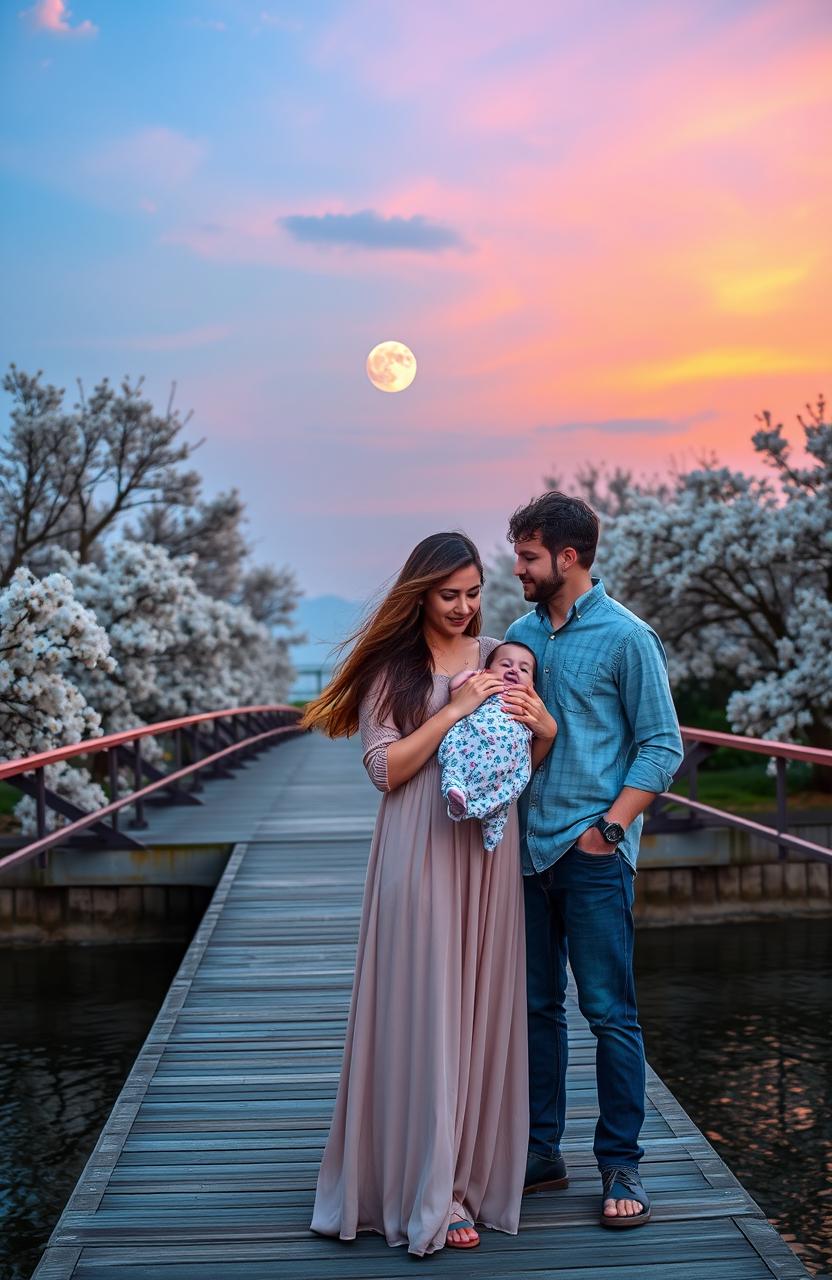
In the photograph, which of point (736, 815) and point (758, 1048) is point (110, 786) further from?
point (758, 1048)

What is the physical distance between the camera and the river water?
18.4ft

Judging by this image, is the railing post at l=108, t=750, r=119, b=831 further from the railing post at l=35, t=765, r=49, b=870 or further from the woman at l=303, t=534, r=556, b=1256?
the woman at l=303, t=534, r=556, b=1256

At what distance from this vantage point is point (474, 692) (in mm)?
3346

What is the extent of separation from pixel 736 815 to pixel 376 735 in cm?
577

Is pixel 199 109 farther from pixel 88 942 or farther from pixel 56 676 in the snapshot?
pixel 88 942

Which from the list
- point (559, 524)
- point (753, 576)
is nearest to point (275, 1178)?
point (559, 524)

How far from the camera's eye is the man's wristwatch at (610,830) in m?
3.42

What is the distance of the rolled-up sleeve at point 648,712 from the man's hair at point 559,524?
0.85ft

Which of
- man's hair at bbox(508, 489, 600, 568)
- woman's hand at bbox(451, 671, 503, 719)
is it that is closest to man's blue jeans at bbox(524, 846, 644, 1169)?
woman's hand at bbox(451, 671, 503, 719)

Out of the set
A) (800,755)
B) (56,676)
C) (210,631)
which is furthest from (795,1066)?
(210,631)

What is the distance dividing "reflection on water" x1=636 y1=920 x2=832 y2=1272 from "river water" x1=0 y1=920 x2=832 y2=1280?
1cm

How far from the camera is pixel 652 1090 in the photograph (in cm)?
478

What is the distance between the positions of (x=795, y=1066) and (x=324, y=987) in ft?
8.49

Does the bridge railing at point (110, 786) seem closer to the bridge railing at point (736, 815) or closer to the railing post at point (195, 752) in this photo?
the railing post at point (195, 752)
